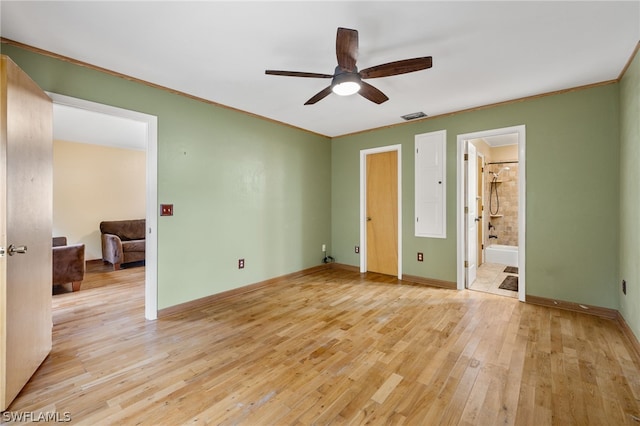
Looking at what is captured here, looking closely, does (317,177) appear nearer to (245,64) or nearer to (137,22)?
(245,64)

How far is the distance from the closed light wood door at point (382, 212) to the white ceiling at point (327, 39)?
162cm

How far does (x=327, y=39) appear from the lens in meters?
2.08

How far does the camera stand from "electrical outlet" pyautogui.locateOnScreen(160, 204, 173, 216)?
9.59 ft

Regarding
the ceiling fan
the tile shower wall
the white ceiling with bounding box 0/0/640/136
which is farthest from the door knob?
the tile shower wall

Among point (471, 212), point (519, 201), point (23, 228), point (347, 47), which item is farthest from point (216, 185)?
point (519, 201)

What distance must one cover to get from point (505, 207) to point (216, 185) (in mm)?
6063

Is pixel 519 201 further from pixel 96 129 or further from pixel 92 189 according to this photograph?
pixel 92 189

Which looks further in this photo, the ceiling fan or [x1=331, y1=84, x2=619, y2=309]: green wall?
[x1=331, y1=84, x2=619, y2=309]: green wall

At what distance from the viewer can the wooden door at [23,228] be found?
156cm

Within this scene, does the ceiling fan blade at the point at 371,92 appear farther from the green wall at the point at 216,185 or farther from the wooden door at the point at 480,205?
the wooden door at the point at 480,205

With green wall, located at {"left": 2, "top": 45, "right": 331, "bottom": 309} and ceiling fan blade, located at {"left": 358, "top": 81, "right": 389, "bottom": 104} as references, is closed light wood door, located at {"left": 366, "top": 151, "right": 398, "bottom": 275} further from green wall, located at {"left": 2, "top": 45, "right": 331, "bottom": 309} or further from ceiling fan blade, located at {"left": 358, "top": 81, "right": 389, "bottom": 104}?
ceiling fan blade, located at {"left": 358, "top": 81, "right": 389, "bottom": 104}

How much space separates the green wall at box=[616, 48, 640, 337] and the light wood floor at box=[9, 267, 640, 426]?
32cm

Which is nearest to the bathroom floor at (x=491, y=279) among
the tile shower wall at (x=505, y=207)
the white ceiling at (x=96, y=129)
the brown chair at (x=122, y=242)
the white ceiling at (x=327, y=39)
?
A: the tile shower wall at (x=505, y=207)

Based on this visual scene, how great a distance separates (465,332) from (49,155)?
3.84m
